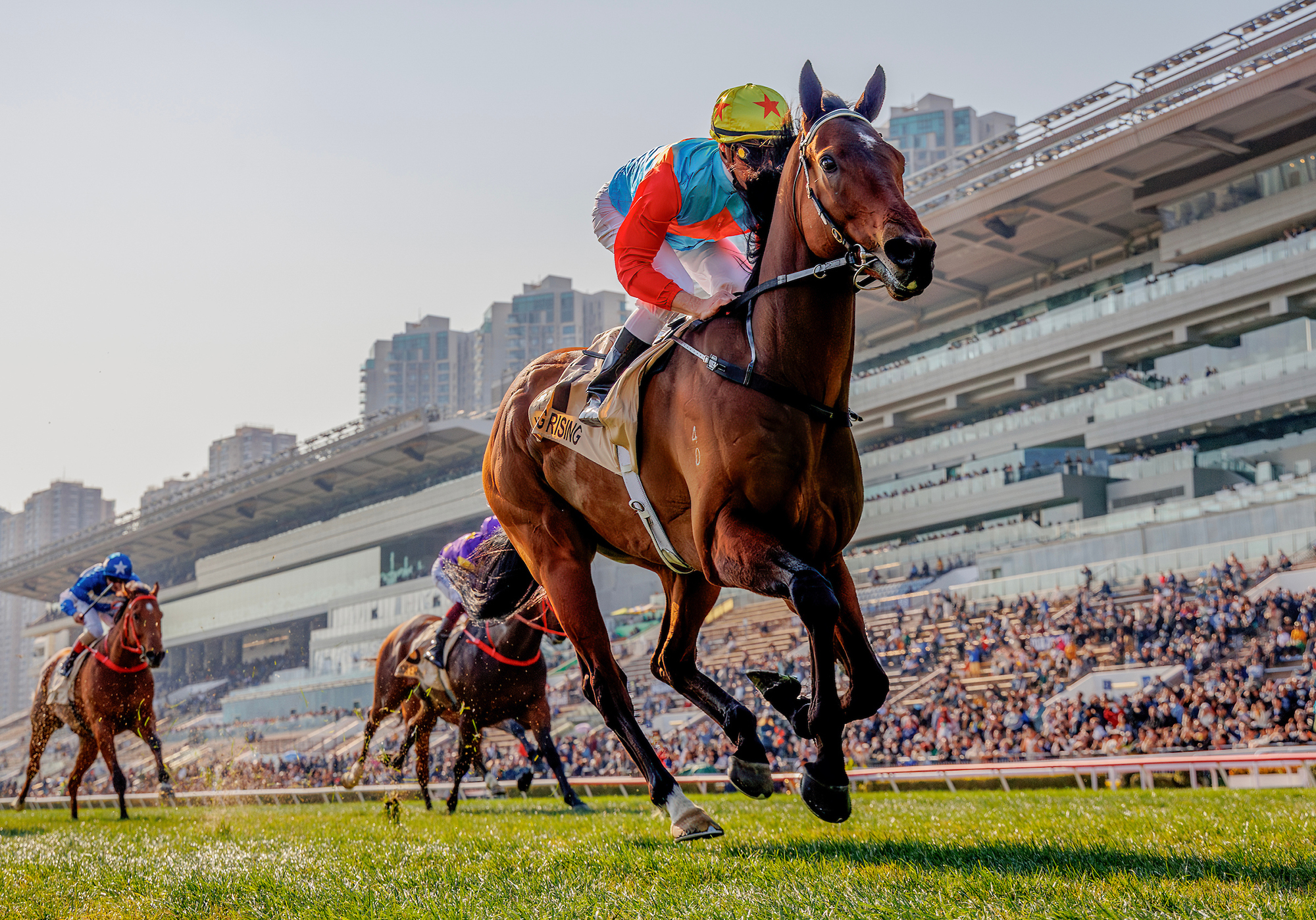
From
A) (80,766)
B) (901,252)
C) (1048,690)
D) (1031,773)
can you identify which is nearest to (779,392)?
(901,252)

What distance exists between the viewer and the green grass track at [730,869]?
3102mm

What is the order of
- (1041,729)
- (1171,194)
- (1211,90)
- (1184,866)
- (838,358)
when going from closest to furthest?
(1184,866), (838,358), (1041,729), (1211,90), (1171,194)

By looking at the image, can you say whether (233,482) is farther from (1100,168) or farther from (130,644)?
(130,644)

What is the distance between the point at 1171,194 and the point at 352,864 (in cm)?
3752

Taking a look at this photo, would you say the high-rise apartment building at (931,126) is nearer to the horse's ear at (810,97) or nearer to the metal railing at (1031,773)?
the metal railing at (1031,773)

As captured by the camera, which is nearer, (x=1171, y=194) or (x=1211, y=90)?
(x=1211, y=90)

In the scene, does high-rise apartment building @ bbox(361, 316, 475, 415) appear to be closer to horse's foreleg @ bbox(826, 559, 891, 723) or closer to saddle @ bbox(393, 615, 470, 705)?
saddle @ bbox(393, 615, 470, 705)

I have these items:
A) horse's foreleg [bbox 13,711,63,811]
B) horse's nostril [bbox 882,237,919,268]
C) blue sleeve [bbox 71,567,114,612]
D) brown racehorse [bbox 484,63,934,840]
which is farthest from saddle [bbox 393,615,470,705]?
horse's nostril [bbox 882,237,919,268]

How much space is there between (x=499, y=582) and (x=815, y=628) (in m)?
3.28

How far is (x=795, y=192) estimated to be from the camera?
4.45 m

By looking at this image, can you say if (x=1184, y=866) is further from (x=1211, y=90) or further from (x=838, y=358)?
(x=1211, y=90)

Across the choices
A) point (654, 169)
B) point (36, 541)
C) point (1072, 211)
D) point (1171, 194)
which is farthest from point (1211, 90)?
point (36, 541)

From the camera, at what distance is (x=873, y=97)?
4.44m

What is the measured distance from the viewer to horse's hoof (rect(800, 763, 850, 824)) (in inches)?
155
